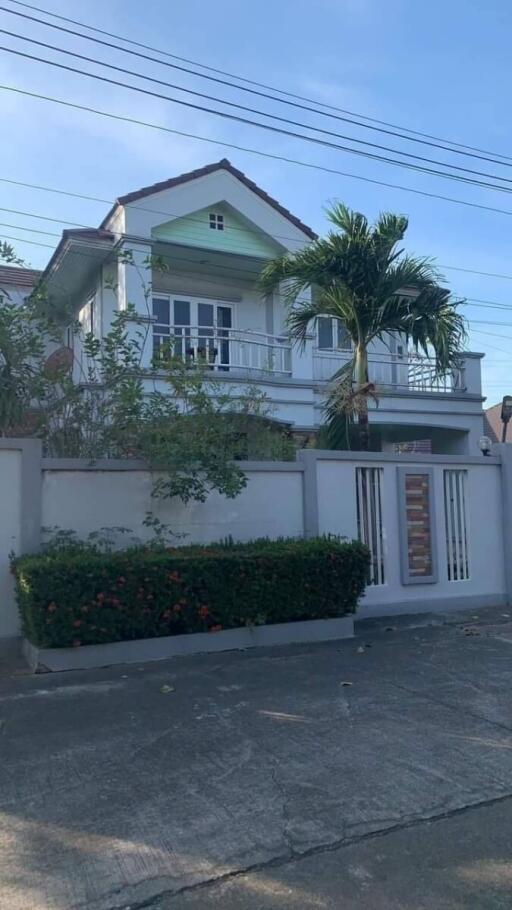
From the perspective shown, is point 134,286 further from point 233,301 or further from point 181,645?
point 181,645

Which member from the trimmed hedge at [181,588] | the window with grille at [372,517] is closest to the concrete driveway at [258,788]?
the trimmed hedge at [181,588]

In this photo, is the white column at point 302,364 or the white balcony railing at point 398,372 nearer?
the white column at point 302,364

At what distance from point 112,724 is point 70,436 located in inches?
167

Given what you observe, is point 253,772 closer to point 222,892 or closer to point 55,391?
point 222,892

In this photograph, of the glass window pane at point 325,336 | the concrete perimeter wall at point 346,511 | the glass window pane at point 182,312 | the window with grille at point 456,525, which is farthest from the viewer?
the glass window pane at point 325,336

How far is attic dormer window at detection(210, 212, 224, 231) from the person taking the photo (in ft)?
54.3

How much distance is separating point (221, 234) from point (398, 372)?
5150 mm

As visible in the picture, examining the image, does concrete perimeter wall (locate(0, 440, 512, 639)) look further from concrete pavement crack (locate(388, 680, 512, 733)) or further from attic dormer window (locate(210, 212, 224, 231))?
attic dormer window (locate(210, 212, 224, 231))

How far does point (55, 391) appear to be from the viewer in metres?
9.11

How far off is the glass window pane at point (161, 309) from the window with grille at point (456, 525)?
8.11 m

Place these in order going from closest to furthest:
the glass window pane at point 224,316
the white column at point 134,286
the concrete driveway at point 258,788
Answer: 1. the concrete driveway at point 258,788
2. the white column at point 134,286
3. the glass window pane at point 224,316

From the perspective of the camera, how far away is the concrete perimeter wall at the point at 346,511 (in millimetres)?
8328

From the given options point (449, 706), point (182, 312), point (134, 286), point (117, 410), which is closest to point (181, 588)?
point (117, 410)

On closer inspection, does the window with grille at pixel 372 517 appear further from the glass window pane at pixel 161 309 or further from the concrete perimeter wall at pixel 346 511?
the glass window pane at pixel 161 309
